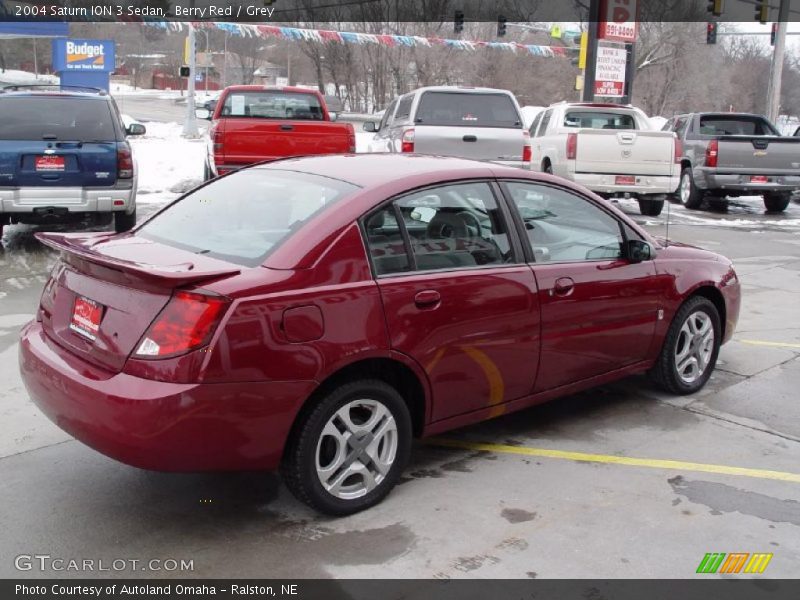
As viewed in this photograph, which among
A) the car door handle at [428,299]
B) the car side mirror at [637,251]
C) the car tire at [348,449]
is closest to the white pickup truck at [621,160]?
the car side mirror at [637,251]

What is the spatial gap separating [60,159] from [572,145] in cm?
801

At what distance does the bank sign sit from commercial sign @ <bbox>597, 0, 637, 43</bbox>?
771 inches

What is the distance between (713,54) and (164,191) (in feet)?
171

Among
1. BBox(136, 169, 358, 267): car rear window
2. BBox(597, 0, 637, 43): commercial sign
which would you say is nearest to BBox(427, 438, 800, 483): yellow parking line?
BBox(136, 169, 358, 267): car rear window

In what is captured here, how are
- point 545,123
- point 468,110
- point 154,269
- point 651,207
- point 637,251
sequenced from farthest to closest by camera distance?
point 545,123, point 651,207, point 468,110, point 637,251, point 154,269

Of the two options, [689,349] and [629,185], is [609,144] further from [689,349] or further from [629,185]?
[689,349]

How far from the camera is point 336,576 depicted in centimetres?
338

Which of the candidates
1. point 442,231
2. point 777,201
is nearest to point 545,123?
point 777,201

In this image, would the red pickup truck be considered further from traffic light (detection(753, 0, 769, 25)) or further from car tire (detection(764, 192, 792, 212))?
traffic light (detection(753, 0, 769, 25))

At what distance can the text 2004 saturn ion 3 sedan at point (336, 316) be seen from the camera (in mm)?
3438

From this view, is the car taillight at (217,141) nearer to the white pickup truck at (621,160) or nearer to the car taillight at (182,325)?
the white pickup truck at (621,160)

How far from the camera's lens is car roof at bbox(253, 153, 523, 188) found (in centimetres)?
428

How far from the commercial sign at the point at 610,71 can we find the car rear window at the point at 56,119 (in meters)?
15.6

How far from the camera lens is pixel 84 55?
33125 mm
